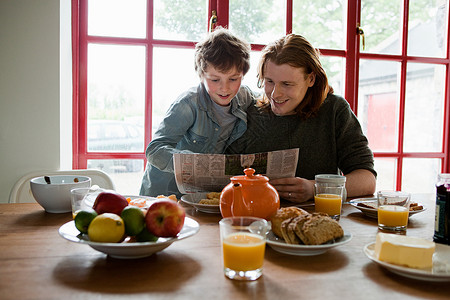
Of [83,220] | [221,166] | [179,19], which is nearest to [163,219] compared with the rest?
[83,220]

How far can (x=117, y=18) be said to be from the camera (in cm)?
238

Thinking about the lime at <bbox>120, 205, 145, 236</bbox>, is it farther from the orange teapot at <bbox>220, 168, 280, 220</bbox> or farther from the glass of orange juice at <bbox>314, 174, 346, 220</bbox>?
the glass of orange juice at <bbox>314, 174, 346, 220</bbox>

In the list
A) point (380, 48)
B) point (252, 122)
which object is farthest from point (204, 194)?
point (380, 48)

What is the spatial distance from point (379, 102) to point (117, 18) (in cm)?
184

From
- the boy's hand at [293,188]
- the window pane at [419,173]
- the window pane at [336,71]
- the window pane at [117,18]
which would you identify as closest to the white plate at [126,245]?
the boy's hand at [293,188]

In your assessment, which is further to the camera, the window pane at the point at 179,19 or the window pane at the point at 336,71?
the window pane at the point at 336,71

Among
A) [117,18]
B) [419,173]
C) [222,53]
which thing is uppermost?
[117,18]

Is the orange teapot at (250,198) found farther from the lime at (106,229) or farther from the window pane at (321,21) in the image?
the window pane at (321,21)

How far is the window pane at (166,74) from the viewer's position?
97.0 inches

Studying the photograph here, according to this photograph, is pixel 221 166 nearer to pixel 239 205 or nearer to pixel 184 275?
pixel 239 205

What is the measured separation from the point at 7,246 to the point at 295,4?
7.44 feet

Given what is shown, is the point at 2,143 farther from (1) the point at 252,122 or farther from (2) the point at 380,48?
(2) the point at 380,48

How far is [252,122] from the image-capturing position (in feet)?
6.22

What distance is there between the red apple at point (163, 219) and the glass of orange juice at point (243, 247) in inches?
4.3
